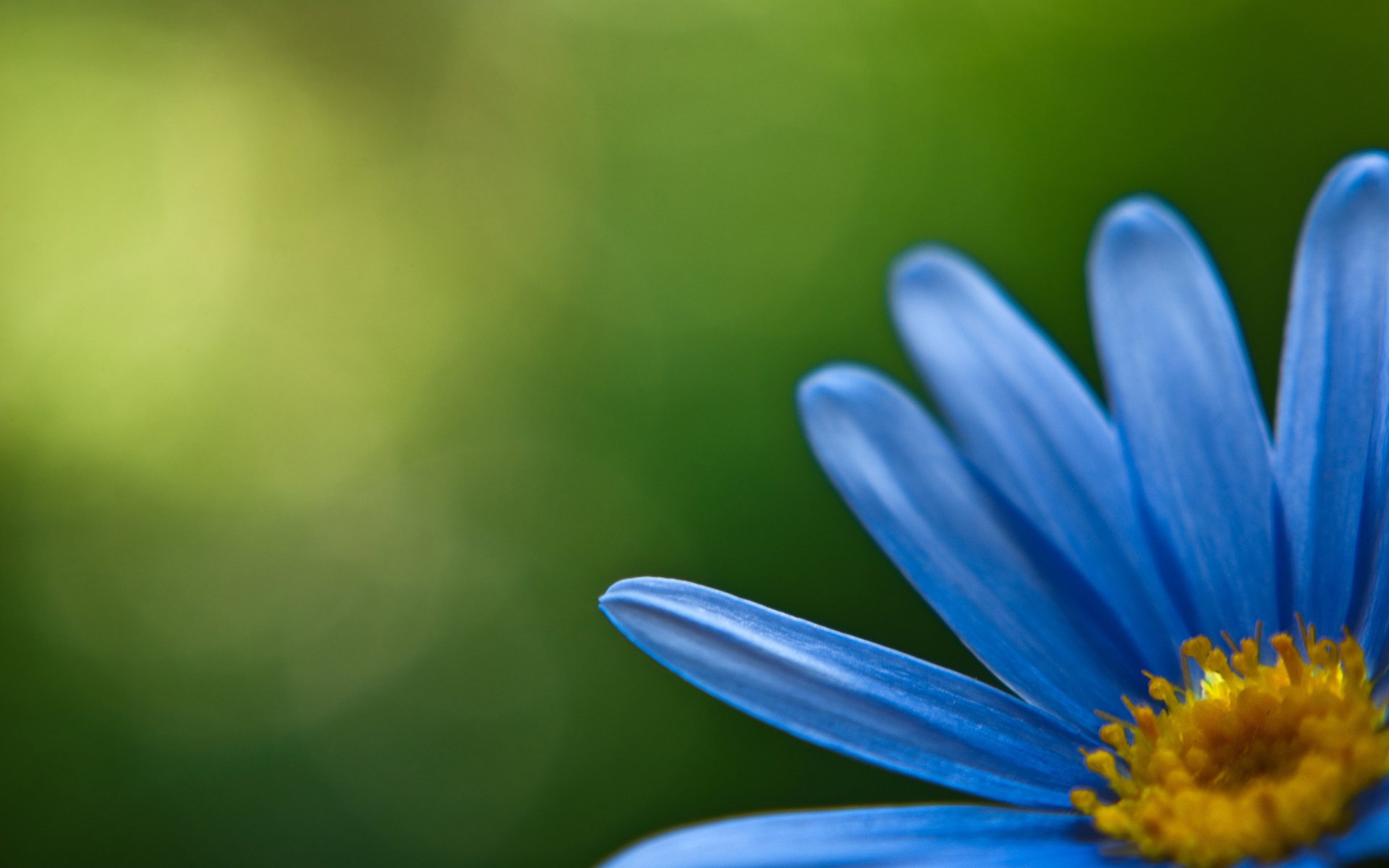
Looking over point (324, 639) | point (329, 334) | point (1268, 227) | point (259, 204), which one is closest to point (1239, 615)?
point (1268, 227)

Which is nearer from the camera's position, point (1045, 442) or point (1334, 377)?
point (1334, 377)

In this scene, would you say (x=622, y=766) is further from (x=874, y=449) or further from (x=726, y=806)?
(x=874, y=449)

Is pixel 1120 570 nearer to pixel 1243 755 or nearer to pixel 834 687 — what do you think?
pixel 1243 755

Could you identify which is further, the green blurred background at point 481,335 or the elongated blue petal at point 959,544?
the green blurred background at point 481,335

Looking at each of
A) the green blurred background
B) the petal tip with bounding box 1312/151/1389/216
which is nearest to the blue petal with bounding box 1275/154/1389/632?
the petal tip with bounding box 1312/151/1389/216

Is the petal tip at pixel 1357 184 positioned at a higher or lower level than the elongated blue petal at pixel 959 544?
higher

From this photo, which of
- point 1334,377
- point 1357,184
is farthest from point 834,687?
point 1357,184

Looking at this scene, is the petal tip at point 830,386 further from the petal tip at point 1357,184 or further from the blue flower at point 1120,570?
the petal tip at point 1357,184

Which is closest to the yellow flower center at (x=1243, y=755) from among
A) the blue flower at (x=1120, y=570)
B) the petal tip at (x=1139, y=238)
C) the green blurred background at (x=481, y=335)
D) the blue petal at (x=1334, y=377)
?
the blue flower at (x=1120, y=570)
